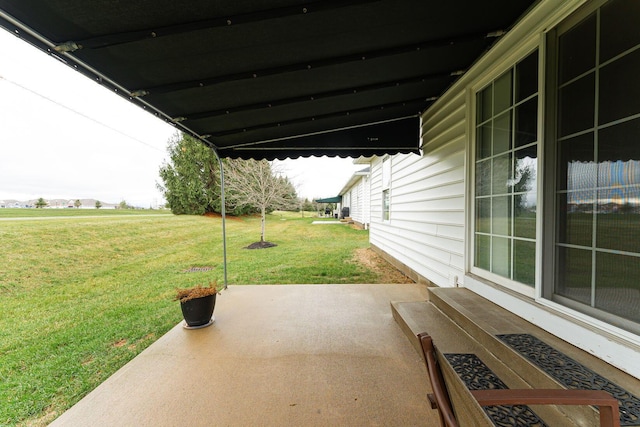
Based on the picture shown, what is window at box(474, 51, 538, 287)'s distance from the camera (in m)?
2.17

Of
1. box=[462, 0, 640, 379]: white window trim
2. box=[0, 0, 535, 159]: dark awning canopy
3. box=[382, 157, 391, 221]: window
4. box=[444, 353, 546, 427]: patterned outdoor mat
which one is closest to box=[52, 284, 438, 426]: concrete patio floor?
box=[444, 353, 546, 427]: patterned outdoor mat

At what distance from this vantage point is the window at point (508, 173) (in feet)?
7.11

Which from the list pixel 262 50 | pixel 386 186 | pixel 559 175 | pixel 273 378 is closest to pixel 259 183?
pixel 386 186

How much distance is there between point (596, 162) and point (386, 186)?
540 centimetres

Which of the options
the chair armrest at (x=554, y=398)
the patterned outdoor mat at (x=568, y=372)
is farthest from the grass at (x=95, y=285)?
the patterned outdoor mat at (x=568, y=372)

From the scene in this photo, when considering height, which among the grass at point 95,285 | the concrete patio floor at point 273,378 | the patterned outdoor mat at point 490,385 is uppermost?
the patterned outdoor mat at point 490,385

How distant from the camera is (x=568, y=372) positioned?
4.67ft

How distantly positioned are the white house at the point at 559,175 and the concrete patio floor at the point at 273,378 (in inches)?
45.1

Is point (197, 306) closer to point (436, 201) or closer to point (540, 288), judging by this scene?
point (540, 288)

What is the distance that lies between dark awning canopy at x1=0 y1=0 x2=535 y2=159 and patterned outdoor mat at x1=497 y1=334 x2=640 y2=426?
2459mm

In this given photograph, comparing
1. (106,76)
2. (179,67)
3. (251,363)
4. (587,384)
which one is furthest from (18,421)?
(587,384)

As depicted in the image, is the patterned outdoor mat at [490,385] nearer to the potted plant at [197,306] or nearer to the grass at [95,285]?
the potted plant at [197,306]

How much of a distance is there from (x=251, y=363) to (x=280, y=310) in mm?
1218

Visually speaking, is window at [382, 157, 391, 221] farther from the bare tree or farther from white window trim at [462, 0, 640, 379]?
the bare tree
